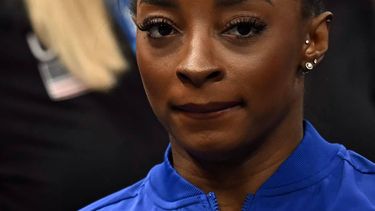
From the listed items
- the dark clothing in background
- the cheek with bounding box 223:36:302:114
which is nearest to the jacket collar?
the cheek with bounding box 223:36:302:114

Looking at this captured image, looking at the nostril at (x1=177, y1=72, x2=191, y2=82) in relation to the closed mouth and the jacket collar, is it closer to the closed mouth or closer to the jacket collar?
the closed mouth

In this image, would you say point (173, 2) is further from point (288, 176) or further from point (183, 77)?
point (288, 176)

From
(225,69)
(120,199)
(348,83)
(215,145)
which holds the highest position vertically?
(225,69)

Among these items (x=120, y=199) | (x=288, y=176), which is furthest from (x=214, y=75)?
(x=120, y=199)

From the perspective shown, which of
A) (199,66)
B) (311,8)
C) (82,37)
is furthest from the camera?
(82,37)

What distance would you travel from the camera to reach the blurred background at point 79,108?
2195 millimetres

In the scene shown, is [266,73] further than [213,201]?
No

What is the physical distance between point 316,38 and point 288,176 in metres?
0.20

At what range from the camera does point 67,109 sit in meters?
2.23

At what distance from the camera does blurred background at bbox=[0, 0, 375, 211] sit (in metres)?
2.20

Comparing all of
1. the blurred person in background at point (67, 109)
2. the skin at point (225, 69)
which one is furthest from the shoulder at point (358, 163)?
the blurred person in background at point (67, 109)

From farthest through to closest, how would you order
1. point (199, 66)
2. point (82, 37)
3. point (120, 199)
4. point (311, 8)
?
point (82, 37) < point (120, 199) < point (311, 8) < point (199, 66)

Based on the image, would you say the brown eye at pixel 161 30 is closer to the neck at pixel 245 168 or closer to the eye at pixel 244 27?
the eye at pixel 244 27

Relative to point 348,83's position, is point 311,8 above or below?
above
